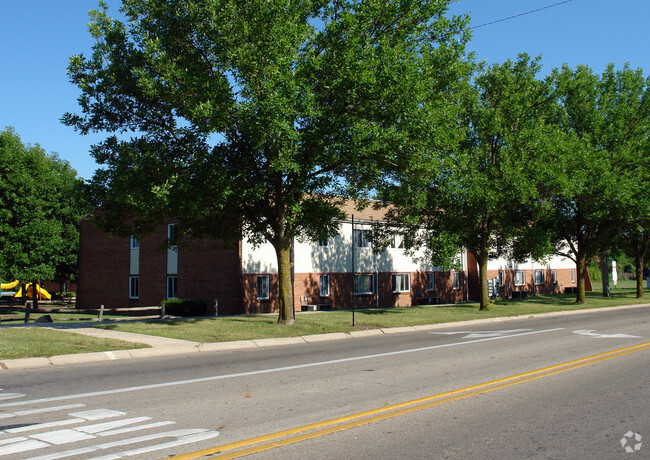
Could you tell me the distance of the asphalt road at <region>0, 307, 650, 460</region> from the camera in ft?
18.5

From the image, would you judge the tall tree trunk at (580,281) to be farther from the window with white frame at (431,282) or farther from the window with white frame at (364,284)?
the window with white frame at (364,284)

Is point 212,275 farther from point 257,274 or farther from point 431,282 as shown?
point 431,282

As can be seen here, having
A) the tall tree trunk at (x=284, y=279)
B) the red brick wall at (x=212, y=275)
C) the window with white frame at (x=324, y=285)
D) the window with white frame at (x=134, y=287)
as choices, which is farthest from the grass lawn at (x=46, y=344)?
the window with white frame at (x=134, y=287)

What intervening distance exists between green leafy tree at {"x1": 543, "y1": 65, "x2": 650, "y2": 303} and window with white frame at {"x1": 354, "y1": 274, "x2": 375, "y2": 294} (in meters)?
11.9

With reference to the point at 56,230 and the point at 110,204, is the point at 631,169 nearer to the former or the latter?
the point at 110,204

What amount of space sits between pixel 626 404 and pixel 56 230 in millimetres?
38543

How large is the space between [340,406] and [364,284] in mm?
31291

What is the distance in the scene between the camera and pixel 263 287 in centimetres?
3288

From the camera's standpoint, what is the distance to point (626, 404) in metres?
7.61

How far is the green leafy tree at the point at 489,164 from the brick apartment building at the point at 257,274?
152 inches

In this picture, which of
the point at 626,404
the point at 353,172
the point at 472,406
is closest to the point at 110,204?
the point at 353,172

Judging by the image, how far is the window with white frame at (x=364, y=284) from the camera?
3825cm

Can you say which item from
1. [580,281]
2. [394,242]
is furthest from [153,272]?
[580,281]

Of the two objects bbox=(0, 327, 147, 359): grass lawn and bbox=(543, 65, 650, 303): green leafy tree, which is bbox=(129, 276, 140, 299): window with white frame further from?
bbox=(543, 65, 650, 303): green leafy tree
